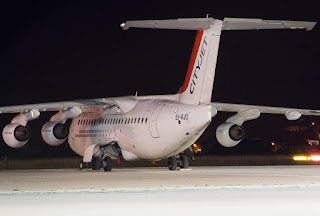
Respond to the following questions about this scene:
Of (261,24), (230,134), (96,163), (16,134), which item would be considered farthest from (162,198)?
(16,134)

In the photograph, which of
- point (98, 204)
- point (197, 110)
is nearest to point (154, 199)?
point (98, 204)

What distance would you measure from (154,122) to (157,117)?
379mm

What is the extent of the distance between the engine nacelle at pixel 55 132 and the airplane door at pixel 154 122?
5624 millimetres

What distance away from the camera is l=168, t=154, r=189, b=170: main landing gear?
35938mm

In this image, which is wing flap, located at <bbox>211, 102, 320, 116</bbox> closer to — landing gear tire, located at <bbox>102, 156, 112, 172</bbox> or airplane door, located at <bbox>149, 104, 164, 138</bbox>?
airplane door, located at <bbox>149, 104, 164, 138</bbox>

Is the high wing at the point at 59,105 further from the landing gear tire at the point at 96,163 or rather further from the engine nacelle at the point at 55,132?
the landing gear tire at the point at 96,163

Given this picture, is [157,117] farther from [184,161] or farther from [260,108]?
[260,108]

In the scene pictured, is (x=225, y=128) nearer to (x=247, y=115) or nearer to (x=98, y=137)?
(x=247, y=115)

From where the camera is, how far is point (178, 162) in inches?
1451

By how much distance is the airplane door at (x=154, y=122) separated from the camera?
1259 inches

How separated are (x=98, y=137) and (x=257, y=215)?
25.8 meters

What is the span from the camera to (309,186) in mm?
20578

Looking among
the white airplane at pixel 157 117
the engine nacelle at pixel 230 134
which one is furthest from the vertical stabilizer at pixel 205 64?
the engine nacelle at pixel 230 134

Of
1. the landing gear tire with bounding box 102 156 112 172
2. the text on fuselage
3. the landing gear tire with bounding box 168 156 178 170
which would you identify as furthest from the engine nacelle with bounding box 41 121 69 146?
the text on fuselage
